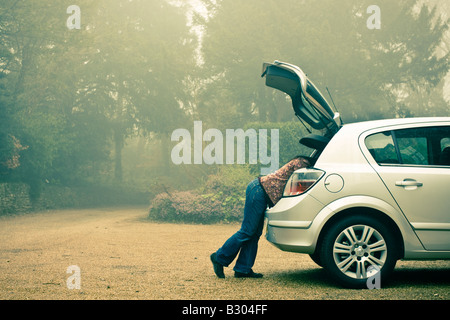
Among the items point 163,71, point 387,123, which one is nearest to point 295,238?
point 387,123

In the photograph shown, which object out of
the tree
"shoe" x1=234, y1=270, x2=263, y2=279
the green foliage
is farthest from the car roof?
the tree

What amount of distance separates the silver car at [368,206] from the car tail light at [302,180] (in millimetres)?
11

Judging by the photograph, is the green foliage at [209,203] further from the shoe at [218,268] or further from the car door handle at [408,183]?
the car door handle at [408,183]

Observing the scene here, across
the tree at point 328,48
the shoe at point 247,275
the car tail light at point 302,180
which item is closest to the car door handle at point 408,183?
the car tail light at point 302,180

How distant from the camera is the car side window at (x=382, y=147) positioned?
5773 mm

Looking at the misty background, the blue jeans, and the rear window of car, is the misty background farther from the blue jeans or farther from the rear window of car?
the rear window of car

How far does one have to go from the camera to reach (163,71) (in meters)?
36.0

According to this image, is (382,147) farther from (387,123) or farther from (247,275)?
(247,275)

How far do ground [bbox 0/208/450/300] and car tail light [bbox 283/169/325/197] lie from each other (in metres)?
1.06

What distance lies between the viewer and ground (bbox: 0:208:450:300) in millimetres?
5422

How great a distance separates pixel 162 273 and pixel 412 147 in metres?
3.56

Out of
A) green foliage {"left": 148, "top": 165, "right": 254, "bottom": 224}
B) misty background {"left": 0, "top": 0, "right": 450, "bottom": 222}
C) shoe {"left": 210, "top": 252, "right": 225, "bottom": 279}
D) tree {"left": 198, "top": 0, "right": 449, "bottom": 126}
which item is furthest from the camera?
tree {"left": 198, "top": 0, "right": 449, "bottom": 126}

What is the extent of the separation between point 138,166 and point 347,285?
42.3m

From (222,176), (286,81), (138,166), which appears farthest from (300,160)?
(138,166)
